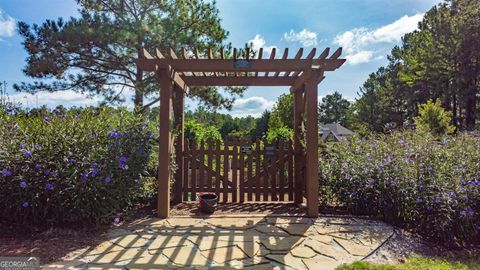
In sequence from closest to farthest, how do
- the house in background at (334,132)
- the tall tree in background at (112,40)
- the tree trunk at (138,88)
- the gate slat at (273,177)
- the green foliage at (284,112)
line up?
the gate slat at (273,177) < the tall tree in background at (112,40) < the tree trunk at (138,88) < the house in background at (334,132) < the green foliage at (284,112)

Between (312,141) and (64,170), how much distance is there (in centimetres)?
323

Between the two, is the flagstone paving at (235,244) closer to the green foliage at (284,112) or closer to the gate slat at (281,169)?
the gate slat at (281,169)

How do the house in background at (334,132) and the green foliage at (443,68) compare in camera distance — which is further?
the green foliage at (443,68)

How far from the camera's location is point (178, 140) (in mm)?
4691

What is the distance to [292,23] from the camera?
260 inches

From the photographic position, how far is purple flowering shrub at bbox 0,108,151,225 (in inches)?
120

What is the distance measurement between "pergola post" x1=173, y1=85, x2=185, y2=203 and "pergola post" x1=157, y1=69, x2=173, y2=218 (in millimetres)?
708

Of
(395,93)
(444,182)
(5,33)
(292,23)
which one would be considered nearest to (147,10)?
(5,33)

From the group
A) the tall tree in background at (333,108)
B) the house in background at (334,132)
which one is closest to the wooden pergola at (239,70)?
the house in background at (334,132)

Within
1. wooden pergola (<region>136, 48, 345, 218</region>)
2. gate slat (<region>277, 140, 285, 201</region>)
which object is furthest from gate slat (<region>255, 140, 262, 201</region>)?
wooden pergola (<region>136, 48, 345, 218</region>)

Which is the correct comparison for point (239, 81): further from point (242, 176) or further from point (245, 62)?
point (242, 176)

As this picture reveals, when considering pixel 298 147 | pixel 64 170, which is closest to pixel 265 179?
pixel 298 147

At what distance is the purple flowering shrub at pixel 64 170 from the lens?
10.0 ft

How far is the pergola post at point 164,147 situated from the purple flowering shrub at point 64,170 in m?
0.34
